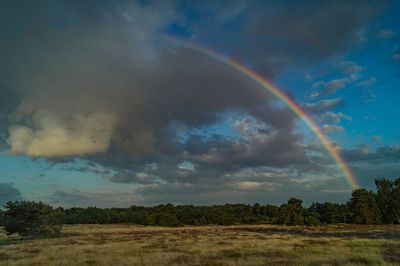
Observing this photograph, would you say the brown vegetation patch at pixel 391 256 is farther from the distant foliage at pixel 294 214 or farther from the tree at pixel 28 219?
the distant foliage at pixel 294 214

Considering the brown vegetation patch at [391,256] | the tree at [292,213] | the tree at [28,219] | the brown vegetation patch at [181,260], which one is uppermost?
the tree at [292,213]

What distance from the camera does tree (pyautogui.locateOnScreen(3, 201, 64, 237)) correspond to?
4822cm

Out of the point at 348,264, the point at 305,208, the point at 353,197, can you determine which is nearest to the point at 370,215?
the point at 353,197

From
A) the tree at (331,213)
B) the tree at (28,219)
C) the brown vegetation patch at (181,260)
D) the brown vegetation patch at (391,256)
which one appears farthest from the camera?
the tree at (331,213)

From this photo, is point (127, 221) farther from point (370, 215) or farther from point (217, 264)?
point (217, 264)

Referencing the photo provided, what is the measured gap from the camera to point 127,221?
482ft

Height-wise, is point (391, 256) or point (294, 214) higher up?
point (294, 214)

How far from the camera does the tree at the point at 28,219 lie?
48.2 metres

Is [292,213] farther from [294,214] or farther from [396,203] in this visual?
[396,203]

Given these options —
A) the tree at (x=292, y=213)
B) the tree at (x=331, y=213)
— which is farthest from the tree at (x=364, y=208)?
the tree at (x=292, y=213)

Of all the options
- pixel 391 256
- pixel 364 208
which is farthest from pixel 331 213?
pixel 391 256

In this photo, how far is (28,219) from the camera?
49.5 m

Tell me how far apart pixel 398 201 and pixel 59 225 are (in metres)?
103

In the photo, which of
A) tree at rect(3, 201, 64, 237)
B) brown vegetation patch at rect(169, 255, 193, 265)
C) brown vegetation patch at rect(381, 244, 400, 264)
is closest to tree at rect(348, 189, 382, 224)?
tree at rect(3, 201, 64, 237)
